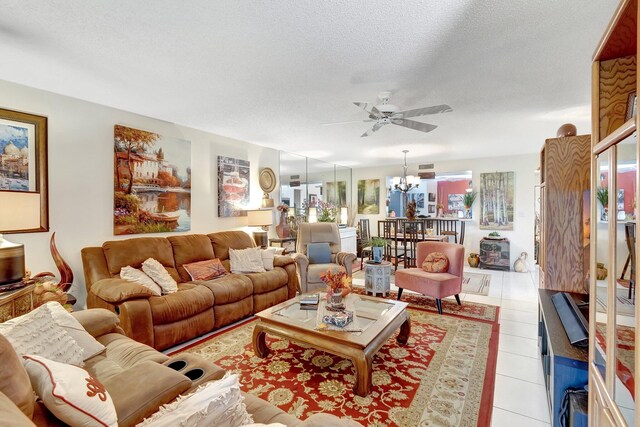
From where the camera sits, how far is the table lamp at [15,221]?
203 centimetres

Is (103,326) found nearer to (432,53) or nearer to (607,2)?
(432,53)

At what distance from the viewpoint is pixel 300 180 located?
272 inches

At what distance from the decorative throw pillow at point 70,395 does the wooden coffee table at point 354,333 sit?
1437 mm

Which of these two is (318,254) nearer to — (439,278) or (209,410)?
(439,278)

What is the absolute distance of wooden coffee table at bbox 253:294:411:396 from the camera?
2.10 meters

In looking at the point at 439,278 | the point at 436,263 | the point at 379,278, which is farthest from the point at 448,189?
the point at 439,278

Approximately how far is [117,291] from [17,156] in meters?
1.65

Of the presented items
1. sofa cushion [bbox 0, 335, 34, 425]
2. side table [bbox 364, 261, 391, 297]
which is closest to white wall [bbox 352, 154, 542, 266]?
side table [bbox 364, 261, 391, 297]

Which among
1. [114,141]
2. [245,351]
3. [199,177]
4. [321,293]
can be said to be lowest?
[245,351]

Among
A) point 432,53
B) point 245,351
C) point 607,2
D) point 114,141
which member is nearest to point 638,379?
point 607,2

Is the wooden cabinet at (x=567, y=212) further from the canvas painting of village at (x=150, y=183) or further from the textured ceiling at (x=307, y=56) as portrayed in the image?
the canvas painting of village at (x=150, y=183)

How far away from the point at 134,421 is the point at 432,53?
2799mm

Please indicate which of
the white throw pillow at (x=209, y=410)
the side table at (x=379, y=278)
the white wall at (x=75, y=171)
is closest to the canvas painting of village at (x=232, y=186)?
the white wall at (x=75, y=171)

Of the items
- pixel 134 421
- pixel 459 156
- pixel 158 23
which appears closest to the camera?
pixel 134 421
